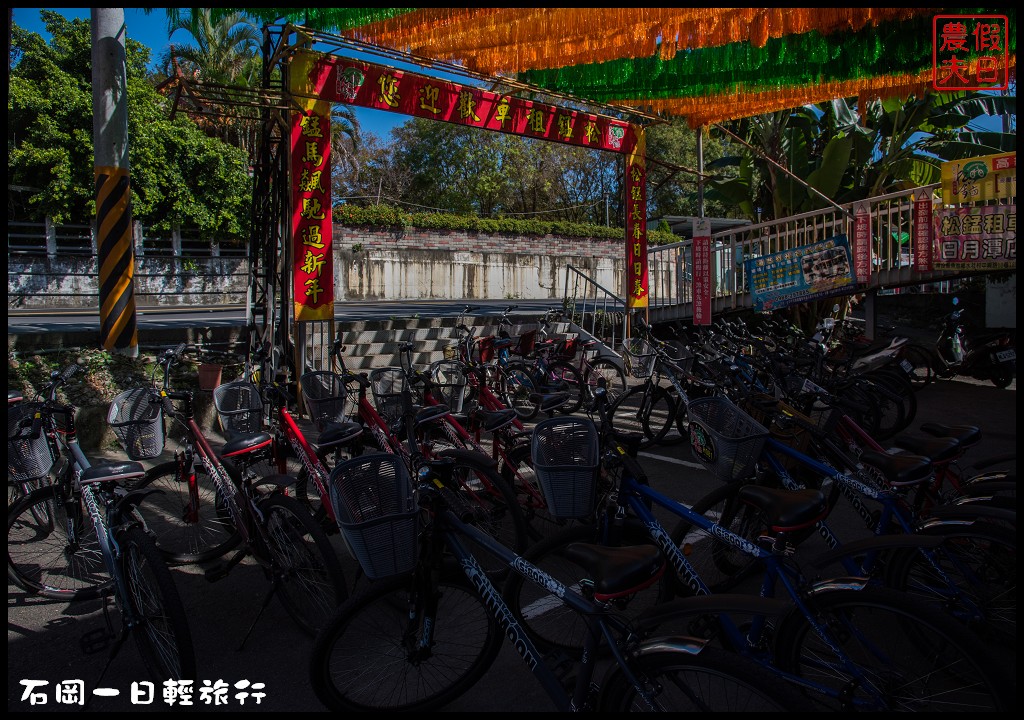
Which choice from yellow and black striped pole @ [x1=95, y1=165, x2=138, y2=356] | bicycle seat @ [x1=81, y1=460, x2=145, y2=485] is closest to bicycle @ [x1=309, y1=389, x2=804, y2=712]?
bicycle seat @ [x1=81, y1=460, x2=145, y2=485]

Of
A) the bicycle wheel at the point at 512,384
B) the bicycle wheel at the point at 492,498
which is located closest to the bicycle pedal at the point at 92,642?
the bicycle wheel at the point at 492,498

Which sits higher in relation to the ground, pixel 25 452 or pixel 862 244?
pixel 862 244

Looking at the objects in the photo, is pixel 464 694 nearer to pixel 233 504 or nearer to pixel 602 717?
pixel 602 717

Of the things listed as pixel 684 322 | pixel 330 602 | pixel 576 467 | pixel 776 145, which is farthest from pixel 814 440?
pixel 776 145

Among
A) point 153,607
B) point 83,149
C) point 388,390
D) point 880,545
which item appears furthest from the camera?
point 83,149

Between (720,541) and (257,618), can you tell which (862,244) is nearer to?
(720,541)

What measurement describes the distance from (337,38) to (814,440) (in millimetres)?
6184

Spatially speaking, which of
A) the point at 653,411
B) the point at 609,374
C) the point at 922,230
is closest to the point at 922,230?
the point at 922,230

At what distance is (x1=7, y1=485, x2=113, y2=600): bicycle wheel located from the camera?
3.47 m

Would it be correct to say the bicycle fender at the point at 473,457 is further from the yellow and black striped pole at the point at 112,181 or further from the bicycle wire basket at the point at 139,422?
the yellow and black striped pole at the point at 112,181

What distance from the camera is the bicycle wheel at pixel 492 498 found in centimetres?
366

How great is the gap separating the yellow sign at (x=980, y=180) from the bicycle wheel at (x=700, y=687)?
8.44m

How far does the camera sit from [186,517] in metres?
4.01

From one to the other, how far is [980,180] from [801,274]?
7.98 feet
